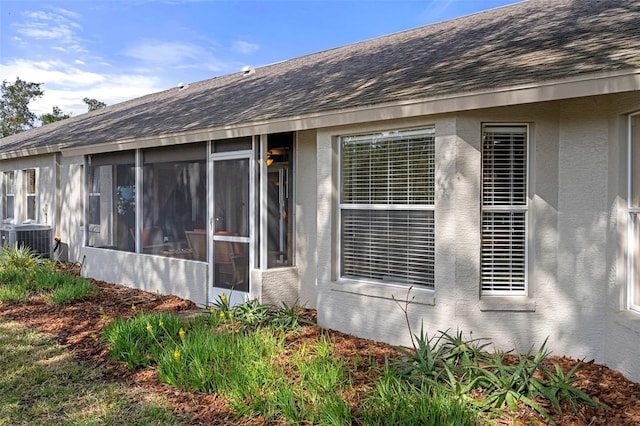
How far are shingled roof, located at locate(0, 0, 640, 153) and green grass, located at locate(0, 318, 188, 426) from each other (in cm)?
396

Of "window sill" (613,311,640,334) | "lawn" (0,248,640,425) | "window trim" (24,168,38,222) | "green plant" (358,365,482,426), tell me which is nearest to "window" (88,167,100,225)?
"window trim" (24,168,38,222)

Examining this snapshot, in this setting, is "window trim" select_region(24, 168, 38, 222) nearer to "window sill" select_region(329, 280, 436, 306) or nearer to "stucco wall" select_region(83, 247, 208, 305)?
"stucco wall" select_region(83, 247, 208, 305)

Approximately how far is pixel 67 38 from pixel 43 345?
2201 cm

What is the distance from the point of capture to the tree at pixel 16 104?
46841 millimetres

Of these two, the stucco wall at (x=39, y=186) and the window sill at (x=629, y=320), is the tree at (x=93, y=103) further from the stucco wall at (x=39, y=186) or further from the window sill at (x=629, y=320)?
the window sill at (x=629, y=320)

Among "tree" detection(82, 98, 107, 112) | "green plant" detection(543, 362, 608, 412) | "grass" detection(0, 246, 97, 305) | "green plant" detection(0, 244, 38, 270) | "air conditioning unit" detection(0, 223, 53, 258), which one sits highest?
"tree" detection(82, 98, 107, 112)

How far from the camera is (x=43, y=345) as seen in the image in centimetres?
671

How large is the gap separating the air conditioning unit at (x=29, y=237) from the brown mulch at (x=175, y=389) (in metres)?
4.63

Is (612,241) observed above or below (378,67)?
below

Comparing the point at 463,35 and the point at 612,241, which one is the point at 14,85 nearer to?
the point at 463,35

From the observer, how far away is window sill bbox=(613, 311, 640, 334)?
4.87 m

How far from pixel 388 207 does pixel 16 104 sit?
50.4 m

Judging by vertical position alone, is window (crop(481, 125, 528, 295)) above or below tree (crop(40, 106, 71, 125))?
below

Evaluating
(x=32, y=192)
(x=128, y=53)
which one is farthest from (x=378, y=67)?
(x=128, y=53)
